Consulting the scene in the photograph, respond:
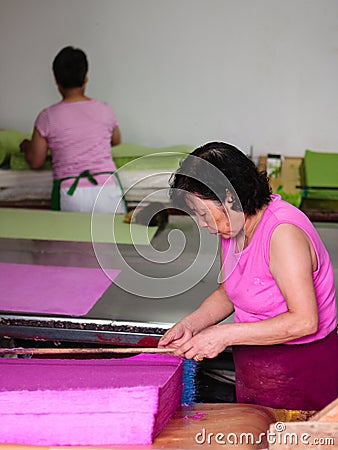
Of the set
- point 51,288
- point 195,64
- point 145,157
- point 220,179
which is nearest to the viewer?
point 220,179

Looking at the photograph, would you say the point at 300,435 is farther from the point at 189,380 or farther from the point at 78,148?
the point at 78,148

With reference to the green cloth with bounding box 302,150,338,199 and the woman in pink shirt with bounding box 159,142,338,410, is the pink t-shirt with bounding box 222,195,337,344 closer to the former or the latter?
the woman in pink shirt with bounding box 159,142,338,410

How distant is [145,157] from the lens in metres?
4.12

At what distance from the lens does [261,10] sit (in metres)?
4.74

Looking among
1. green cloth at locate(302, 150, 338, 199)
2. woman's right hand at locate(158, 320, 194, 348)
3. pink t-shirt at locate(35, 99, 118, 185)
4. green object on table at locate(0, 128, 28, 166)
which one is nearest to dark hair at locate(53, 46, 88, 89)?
pink t-shirt at locate(35, 99, 118, 185)

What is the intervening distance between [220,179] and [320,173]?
8.80ft

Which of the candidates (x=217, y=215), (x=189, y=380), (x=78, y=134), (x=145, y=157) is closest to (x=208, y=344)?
(x=217, y=215)

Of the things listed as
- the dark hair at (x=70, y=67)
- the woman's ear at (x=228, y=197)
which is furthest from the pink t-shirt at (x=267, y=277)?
the dark hair at (x=70, y=67)

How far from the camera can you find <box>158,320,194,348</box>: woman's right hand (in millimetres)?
1878

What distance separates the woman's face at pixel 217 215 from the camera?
5.82ft

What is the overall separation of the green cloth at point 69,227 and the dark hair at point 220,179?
121cm

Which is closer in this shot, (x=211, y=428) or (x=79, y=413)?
(x=79, y=413)

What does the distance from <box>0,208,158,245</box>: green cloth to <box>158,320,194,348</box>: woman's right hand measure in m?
1.08

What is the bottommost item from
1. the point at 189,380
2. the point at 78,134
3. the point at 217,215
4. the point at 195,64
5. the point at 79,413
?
the point at 189,380
